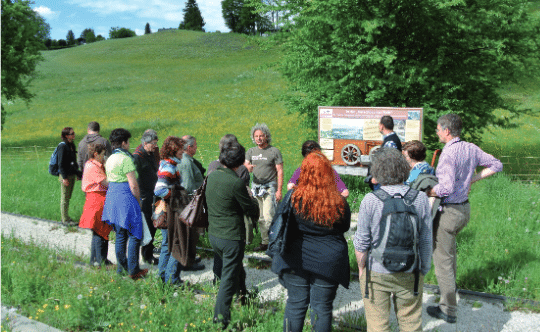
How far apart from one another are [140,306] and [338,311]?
7.51 feet

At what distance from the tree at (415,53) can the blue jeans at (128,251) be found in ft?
20.1

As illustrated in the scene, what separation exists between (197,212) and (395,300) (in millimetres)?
2289

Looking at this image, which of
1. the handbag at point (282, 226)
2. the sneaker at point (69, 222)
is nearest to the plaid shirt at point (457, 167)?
the handbag at point (282, 226)

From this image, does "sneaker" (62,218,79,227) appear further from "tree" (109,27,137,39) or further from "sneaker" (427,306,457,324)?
"tree" (109,27,137,39)

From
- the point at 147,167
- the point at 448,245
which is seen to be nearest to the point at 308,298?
the point at 448,245

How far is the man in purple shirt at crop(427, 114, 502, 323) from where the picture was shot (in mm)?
4386

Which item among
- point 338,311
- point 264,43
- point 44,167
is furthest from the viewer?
point 44,167

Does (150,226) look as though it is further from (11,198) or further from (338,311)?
(11,198)

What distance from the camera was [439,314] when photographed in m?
4.71

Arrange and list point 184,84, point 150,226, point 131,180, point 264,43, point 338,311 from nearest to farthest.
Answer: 1. point 338,311
2. point 131,180
3. point 150,226
4. point 264,43
5. point 184,84

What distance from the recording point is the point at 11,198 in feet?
36.3

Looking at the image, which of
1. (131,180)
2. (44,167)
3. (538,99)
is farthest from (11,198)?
(538,99)

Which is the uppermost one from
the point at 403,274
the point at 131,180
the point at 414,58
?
the point at 414,58

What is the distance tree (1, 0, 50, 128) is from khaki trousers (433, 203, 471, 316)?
2482 cm
